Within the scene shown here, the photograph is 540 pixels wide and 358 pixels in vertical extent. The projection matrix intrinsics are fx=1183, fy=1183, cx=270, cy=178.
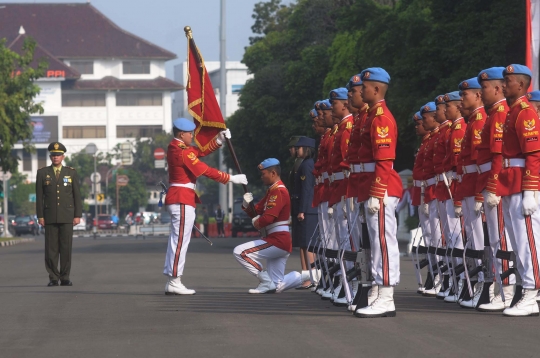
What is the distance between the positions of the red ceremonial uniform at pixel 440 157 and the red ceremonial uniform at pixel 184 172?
261 cm

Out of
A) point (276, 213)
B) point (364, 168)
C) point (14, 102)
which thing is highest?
point (14, 102)

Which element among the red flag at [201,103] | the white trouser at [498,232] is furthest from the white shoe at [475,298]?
the red flag at [201,103]

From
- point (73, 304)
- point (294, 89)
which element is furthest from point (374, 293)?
point (294, 89)

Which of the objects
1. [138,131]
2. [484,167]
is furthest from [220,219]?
[138,131]

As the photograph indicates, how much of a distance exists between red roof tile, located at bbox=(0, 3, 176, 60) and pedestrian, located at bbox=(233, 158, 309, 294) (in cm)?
11934

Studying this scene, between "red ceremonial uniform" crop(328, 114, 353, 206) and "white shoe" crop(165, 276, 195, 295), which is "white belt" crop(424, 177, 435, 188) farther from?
"white shoe" crop(165, 276, 195, 295)

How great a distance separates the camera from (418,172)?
14.0 meters

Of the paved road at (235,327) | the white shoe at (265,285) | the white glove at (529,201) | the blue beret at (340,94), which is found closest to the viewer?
the paved road at (235,327)

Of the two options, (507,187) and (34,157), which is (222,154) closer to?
(507,187)

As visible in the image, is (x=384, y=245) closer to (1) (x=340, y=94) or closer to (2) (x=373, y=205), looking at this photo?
(2) (x=373, y=205)

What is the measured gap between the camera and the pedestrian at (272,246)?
14.6 meters

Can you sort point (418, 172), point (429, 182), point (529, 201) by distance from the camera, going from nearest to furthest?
1. point (529, 201)
2. point (429, 182)
3. point (418, 172)

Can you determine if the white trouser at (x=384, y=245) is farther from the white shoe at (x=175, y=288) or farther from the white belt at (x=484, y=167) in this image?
the white shoe at (x=175, y=288)

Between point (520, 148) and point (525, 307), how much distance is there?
144 centimetres
